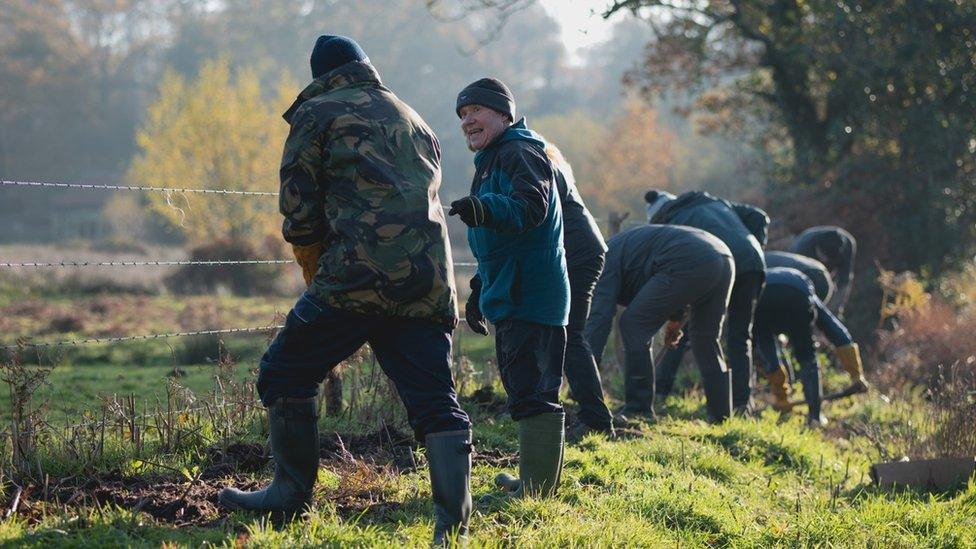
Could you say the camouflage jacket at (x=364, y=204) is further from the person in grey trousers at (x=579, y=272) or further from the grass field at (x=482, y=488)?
the person in grey trousers at (x=579, y=272)

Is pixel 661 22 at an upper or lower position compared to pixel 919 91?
upper

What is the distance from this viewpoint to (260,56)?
79.1 m

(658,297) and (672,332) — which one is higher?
(658,297)

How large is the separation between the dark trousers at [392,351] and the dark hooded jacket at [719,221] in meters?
4.71

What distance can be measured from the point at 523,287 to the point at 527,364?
35 centimetres

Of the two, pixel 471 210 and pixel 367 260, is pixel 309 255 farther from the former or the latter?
pixel 471 210

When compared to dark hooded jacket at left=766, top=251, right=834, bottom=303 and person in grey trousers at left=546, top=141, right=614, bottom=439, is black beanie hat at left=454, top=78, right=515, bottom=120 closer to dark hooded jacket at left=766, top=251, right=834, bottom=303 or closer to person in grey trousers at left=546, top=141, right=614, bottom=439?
person in grey trousers at left=546, top=141, right=614, bottom=439

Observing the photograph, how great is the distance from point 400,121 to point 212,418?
242 centimetres

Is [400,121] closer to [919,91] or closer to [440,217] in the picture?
[440,217]

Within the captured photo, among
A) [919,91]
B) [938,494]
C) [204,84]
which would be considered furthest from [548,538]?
[204,84]

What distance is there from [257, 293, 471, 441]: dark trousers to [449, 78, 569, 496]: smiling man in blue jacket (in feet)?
2.19

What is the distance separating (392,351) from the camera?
13.5 feet

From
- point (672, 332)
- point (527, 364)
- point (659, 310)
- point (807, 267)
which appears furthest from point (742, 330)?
point (527, 364)

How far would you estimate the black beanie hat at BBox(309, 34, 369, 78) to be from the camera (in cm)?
419
